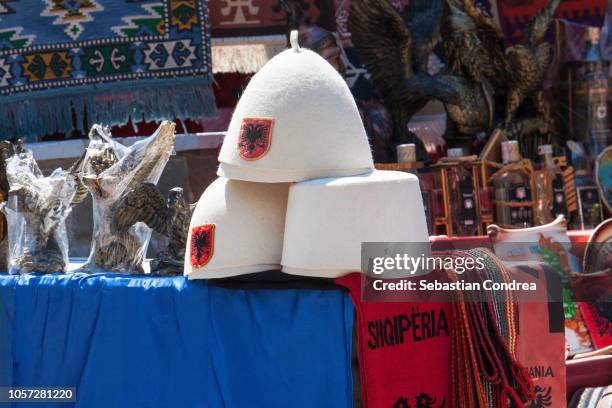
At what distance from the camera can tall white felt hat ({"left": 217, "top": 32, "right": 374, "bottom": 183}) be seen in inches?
95.0

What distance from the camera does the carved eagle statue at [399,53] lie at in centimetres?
589

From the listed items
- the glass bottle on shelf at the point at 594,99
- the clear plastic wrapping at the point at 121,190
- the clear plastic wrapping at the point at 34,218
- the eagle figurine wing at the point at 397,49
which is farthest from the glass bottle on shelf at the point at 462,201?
the clear plastic wrapping at the point at 34,218

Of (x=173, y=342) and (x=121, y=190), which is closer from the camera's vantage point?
(x=173, y=342)

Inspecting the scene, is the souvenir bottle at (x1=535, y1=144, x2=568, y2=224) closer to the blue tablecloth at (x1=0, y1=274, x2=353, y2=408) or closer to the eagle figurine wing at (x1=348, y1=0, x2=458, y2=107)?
the eagle figurine wing at (x1=348, y1=0, x2=458, y2=107)

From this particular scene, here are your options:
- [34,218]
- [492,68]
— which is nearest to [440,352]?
[34,218]

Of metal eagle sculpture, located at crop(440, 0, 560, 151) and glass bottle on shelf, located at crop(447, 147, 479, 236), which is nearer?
glass bottle on shelf, located at crop(447, 147, 479, 236)

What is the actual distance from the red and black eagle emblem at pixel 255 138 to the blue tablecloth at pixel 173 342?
0.36 m

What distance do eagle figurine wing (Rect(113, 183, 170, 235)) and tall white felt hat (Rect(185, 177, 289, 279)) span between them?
29 cm

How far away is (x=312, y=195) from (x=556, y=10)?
4.80 metres

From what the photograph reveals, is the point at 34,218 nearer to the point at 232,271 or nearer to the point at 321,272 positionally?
the point at 232,271

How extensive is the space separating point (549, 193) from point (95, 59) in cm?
259

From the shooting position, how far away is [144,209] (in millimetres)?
2799

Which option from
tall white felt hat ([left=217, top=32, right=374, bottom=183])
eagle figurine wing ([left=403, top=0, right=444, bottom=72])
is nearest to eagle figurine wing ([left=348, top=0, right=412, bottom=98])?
eagle figurine wing ([left=403, top=0, right=444, bottom=72])

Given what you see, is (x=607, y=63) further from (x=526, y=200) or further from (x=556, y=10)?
(x=526, y=200)
